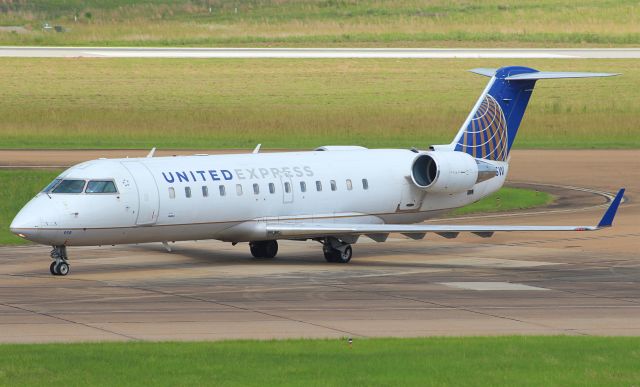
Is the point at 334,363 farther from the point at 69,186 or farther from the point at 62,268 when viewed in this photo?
the point at 62,268

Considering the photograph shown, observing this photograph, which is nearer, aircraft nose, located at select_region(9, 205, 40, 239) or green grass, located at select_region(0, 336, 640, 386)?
green grass, located at select_region(0, 336, 640, 386)

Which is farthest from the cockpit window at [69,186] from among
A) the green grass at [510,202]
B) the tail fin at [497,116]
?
the green grass at [510,202]

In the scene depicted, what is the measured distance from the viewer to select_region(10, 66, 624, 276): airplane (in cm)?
3175

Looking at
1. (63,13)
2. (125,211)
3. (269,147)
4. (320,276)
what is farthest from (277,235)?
(63,13)

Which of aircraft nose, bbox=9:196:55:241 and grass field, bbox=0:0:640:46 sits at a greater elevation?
grass field, bbox=0:0:640:46

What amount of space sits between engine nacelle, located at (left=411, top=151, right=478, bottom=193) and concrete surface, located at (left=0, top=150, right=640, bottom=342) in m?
1.92

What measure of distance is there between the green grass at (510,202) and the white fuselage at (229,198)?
10.0 m

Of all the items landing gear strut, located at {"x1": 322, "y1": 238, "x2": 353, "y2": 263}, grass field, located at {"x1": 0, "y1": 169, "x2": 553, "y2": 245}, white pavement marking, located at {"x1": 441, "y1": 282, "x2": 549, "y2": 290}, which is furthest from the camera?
grass field, located at {"x1": 0, "y1": 169, "x2": 553, "y2": 245}

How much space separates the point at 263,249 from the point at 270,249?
205mm

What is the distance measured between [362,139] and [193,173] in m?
36.5

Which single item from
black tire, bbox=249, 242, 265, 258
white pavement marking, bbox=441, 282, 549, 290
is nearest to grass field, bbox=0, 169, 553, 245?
black tire, bbox=249, 242, 265, 258

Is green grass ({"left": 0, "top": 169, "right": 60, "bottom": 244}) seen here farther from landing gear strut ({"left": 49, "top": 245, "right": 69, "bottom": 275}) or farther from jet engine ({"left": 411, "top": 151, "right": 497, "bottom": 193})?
jet engine ({"left": 411, "top": 151, "right": 497, "bottom": 193})

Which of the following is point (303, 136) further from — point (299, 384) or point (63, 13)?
point (63, 13)

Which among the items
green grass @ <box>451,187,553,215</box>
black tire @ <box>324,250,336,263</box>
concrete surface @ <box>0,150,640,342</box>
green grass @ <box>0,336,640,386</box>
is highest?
green grass @ <box>451,187,553,215</box>
